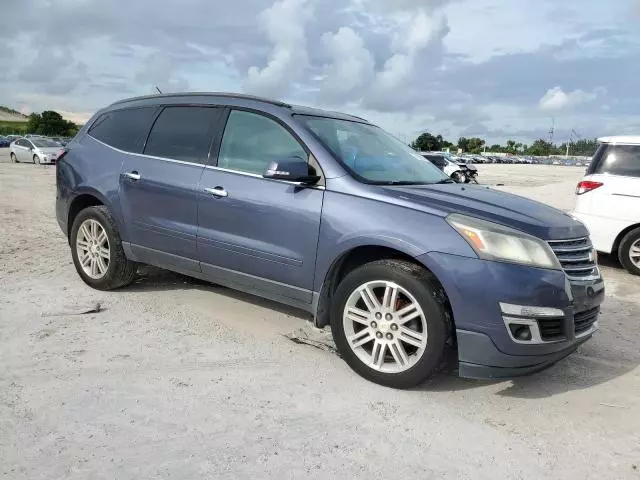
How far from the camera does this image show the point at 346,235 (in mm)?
3686

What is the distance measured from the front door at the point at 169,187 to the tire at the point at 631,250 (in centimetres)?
556

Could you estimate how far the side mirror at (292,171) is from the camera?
3.81 metres

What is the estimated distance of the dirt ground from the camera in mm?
2732

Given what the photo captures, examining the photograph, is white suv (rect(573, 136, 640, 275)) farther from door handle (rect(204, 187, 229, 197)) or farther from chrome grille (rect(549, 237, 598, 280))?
door handle (rect(204, 187, 229, 197))

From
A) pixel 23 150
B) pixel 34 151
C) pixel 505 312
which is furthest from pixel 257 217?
pixel 23 150

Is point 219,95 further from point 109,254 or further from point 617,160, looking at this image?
point 617,160

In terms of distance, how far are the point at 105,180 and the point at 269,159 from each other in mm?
1849

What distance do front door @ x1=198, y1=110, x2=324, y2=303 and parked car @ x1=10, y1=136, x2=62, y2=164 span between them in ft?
90.8

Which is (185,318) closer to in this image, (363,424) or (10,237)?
(363,424)

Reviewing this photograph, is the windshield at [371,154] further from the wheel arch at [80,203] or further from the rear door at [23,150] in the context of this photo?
the rear door at [23,150]

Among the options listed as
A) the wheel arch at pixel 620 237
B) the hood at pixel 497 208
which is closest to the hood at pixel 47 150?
the wheel arch at pixel 620 237

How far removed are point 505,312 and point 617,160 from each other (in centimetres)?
527

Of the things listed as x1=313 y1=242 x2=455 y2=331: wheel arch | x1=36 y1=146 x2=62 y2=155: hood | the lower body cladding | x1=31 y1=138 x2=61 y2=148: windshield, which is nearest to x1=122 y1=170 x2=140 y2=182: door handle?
x1=313 y1=242 x2=455 y2=331: wheel arch

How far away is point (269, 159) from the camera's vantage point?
4.21 m
